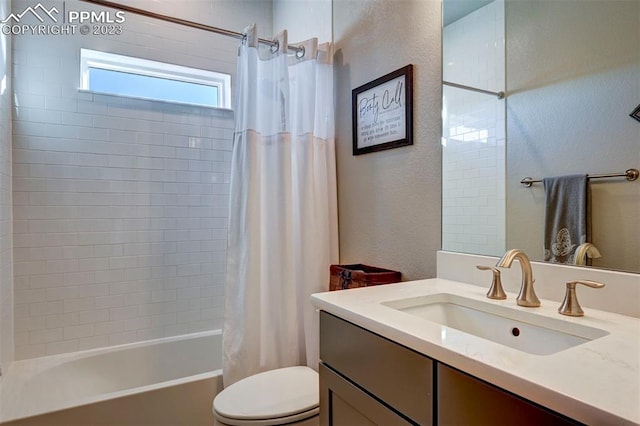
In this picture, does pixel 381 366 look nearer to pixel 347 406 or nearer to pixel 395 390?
pixel 395 390

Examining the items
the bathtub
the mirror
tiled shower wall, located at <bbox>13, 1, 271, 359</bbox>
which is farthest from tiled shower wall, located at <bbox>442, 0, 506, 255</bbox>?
tiled shower wall, located at <bbox>13, 1, 271, 359</bbox>

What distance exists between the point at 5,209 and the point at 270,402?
68.2 inches

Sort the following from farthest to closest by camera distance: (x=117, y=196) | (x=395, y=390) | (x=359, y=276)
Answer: (x=117, y=196) < (x=359, y=276) < (x=395, y=390)

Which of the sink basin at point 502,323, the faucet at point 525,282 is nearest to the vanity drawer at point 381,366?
the sink basin at point 502,323

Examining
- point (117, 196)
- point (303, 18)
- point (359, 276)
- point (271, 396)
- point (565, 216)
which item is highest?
point (303, 18)

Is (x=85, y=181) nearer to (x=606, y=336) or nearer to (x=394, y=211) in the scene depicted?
(x=394, y=211)

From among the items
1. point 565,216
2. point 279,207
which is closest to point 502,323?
point 565,216

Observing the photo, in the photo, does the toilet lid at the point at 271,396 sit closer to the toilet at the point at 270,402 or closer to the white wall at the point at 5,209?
the toilet at the point at 270,402

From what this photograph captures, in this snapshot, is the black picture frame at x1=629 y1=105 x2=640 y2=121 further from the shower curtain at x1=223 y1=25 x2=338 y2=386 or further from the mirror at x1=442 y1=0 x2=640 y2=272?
the shower curtain at x1=223 y1=25 x2=338 y2=386

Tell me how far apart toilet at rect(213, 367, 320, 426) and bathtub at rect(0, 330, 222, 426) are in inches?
15.7

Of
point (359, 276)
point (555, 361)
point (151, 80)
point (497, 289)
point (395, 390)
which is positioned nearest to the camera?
point (555, 361)

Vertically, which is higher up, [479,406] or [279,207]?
[279,207]

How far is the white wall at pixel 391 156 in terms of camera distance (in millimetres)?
1474

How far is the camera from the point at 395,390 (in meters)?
0.82
